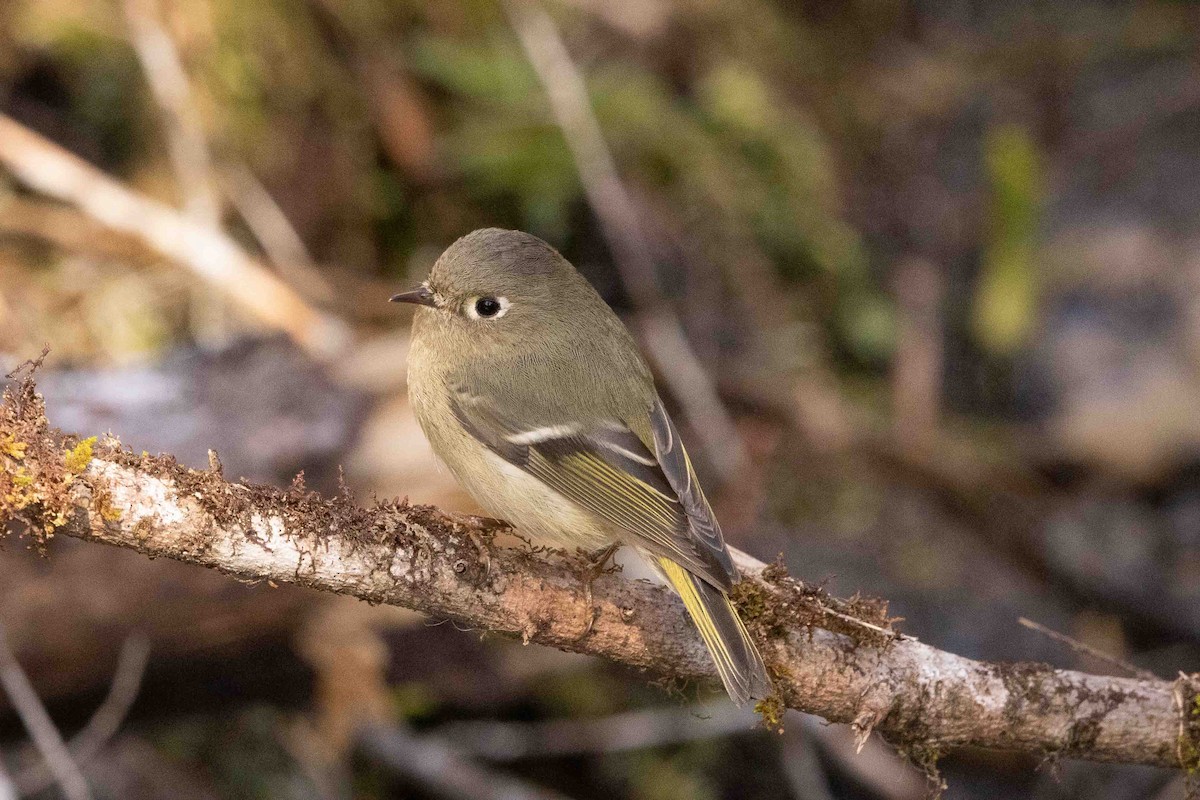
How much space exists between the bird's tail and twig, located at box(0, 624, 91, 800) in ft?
6.82

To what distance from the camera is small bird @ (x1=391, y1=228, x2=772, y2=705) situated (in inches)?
106

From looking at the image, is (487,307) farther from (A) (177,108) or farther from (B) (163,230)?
(A) (177,108)

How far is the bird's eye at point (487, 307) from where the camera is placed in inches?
129

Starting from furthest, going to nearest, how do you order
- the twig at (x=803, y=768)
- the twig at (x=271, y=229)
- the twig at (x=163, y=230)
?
1. the twig at (x=271, y=229)
2. the twig at (x=163, y=230)
3. the twig at (x=803, y=768)

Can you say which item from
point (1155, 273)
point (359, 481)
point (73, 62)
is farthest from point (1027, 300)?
point (73, 62)

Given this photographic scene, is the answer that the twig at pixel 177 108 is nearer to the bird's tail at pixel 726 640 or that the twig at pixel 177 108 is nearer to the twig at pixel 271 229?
the twig at pixel 271 229

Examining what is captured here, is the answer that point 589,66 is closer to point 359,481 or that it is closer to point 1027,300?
point 1027,300

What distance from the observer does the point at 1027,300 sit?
258 inches

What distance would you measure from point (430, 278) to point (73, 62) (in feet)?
10.6

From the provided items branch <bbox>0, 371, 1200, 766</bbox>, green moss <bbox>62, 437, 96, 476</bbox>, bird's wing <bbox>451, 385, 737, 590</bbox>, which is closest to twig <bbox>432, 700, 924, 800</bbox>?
branch <bbox>0, 371, 1200, 766</bbox>

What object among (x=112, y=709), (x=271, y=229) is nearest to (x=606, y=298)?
(x=271, y=229)

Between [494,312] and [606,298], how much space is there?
10.1 feet

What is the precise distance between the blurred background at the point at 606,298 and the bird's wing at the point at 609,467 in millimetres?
1138

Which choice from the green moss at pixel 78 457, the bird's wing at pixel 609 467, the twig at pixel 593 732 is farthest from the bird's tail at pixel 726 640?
the twig at pixel 593 732
